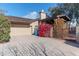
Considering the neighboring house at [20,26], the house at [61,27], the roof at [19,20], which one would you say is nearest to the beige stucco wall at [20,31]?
the neighboring house at [20,26]

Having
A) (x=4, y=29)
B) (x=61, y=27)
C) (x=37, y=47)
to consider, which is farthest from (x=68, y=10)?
(x=4, y=29)

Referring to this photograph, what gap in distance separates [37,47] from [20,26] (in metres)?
0.52

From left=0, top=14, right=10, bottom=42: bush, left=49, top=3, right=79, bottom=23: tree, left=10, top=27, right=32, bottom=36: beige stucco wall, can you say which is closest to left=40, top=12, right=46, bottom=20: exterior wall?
left=49, top=3, right=79, bottom=23: tree

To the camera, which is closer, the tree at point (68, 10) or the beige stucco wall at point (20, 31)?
the tree at point (68, 10)

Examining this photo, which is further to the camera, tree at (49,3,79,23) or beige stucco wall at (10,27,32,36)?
beige stucco wall at (10,27,32,36)

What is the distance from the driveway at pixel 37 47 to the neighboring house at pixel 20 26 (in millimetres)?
90

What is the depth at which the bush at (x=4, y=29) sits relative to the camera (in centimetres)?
349

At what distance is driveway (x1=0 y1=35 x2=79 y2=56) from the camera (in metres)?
3.50

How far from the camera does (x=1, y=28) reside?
3.52 metres

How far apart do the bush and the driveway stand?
0.10 metres

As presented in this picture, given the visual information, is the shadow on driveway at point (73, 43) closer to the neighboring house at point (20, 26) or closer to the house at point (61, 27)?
the house at point (61, 27)

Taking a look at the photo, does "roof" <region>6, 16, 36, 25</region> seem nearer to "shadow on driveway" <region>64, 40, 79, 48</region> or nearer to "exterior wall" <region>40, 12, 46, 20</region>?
"exterior wall" <region>40, 12, 46, 20</region>

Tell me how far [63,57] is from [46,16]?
2.73 feet

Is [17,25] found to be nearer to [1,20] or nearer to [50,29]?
[1,20]
